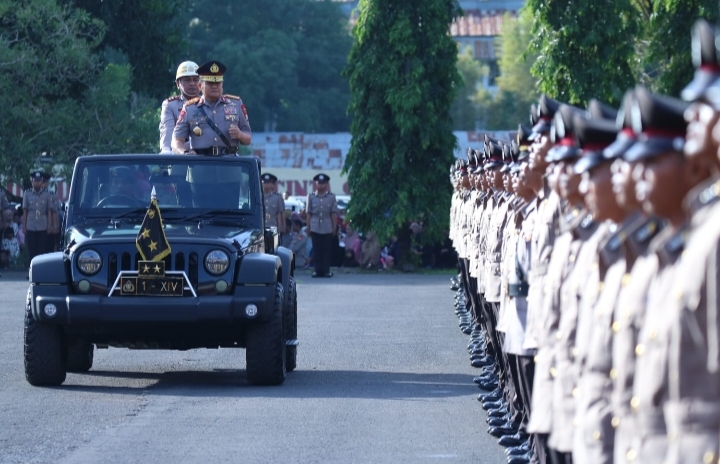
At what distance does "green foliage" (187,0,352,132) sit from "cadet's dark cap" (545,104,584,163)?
253ft

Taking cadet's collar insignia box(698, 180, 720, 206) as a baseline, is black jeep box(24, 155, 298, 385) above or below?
below

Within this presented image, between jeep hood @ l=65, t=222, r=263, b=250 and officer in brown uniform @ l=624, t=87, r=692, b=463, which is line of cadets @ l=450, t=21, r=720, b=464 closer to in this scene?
officer in brown uniform @ l=624, t=87, r=692, b=463

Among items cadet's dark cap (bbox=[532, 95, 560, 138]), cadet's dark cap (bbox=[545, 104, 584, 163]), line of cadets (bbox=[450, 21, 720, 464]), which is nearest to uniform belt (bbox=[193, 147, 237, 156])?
cadet's dark cap (bbox=[532, 95, 560, 138])

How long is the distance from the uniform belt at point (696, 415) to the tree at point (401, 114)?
1097 inches

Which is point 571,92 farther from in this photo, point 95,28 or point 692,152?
point 692,152

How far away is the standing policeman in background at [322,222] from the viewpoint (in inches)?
1183

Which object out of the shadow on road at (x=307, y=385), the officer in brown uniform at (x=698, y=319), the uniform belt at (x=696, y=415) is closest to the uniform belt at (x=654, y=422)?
the officer in brown uniform at (x=698, y=319)

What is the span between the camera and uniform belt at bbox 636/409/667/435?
15.9ft

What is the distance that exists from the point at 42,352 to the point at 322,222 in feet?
60.3

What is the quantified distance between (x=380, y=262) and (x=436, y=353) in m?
18.4

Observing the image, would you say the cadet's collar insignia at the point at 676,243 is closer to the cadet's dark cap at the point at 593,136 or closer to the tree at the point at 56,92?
the cadet's dark cap at the point at 593,136

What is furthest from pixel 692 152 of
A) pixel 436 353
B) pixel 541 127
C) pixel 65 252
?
pixel 436 353

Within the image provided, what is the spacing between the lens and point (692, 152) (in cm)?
453

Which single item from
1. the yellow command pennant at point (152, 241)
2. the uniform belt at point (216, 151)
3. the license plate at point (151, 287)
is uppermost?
the uniform belt at point (216, 151)
